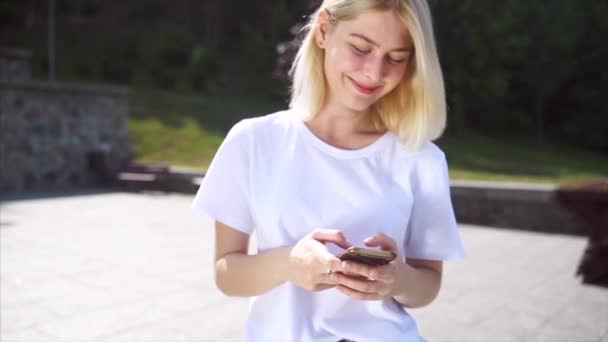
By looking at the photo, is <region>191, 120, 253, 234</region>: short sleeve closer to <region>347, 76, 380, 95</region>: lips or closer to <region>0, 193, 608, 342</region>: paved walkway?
<region>347, 76, 380, 95</region>: lips

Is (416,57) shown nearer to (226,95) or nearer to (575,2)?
(226,95)

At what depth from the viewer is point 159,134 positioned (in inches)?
596

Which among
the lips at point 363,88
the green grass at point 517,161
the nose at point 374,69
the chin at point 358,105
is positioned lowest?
the green grass at point 517,161

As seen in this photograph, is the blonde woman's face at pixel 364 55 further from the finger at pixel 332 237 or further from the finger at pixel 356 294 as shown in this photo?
the finger at pixel 356 294

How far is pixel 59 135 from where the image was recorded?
11602 mm

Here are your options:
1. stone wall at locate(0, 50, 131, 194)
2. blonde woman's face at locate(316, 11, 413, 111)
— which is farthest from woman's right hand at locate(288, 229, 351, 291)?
stone wall at locate(0, 50, 131, 194)

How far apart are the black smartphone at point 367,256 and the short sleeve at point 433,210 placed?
1.16ft

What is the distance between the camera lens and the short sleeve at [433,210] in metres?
1.46

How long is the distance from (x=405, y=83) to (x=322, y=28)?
0.92 ft

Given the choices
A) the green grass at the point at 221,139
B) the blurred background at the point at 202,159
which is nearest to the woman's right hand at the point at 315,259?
the blurred background at the point at 202,159

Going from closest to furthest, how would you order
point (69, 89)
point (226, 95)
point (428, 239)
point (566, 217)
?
1. point (428, 239)
2. point (566, 217)
3. point (69, 89)
4. point (226, 95)

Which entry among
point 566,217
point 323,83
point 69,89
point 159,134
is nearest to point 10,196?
point 69,89

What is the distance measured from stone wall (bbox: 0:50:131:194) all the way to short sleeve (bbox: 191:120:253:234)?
10547mm

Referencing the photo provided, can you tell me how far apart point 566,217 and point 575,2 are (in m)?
24.8
